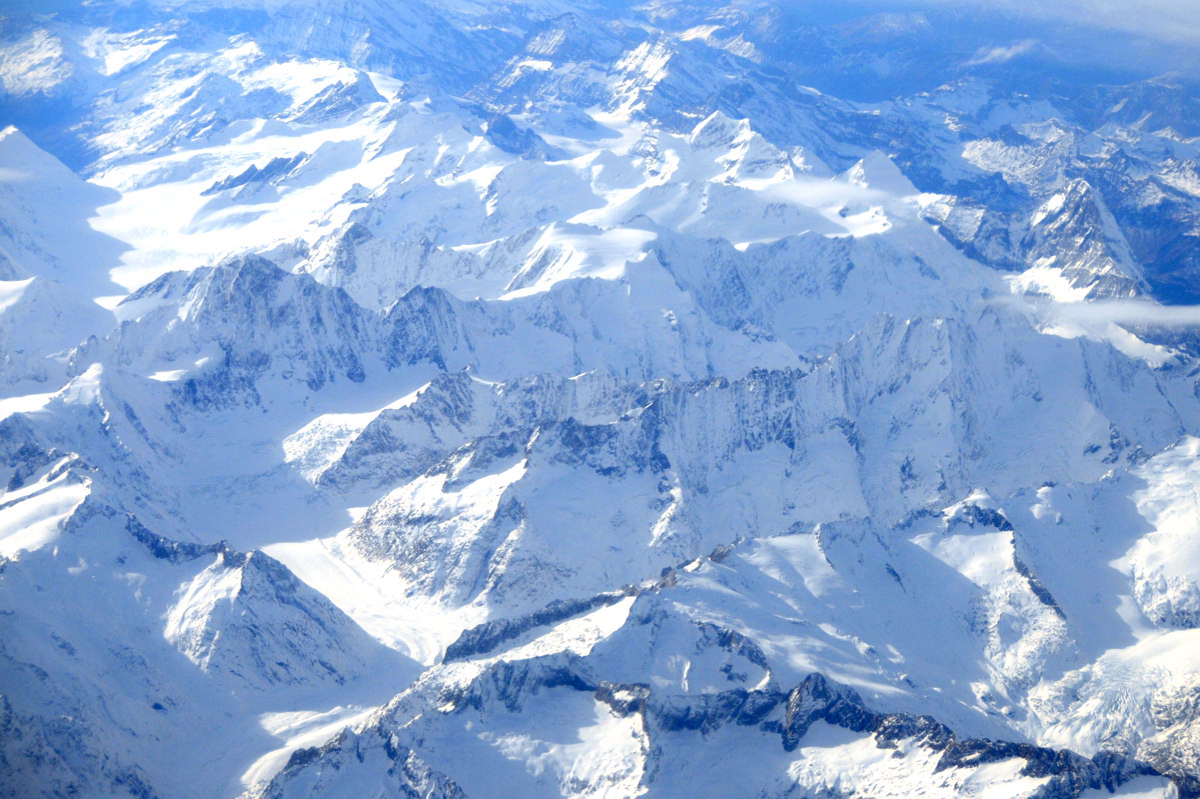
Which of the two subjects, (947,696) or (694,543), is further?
(694,543)

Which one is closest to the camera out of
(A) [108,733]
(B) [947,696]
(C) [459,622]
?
(A) [108,733]

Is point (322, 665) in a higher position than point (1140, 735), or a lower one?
lower

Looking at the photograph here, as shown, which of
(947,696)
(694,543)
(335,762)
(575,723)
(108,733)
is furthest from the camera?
(694,543)

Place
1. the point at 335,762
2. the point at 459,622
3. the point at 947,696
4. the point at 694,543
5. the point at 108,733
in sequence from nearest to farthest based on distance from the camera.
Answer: the point at 335,762
the point at 108,733
the point at 947,696
the point at 459,622
the point at 694,543

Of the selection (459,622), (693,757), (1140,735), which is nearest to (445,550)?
(459,622)

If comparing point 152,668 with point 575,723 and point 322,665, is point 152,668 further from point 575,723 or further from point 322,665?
point 575,723

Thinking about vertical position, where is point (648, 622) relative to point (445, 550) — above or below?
above

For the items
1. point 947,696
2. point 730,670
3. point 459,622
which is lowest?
point 459,622

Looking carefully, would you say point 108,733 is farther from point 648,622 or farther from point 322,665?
point 648,622

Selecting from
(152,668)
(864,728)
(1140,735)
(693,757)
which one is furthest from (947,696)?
(152,668)
